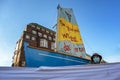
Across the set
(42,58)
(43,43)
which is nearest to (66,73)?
(42,58)

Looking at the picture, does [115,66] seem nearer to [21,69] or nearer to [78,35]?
[21,69]

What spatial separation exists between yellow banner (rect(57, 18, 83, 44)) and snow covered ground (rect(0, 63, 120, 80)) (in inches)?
234

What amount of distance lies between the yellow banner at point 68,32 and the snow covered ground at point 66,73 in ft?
19.5

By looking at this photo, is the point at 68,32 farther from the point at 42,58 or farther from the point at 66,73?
the point at 66,73

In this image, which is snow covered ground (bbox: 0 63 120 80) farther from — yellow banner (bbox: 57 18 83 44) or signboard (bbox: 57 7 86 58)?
yellow banner (bbox: 57 18 83 44)

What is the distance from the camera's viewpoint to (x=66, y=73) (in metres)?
2.57

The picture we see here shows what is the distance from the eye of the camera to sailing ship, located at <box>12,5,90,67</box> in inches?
200

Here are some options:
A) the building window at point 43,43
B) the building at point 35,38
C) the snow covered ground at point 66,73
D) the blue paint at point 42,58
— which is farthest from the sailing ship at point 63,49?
the building window at point 43,43

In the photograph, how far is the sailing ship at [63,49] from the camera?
16.6 ft

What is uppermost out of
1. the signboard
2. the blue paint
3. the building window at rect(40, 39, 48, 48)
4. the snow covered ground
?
the building window at rect(40, 39, 48, 48)

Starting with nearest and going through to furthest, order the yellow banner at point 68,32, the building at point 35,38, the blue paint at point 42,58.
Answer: the blue paint at point 42,58 < the yellow banner at point 68,32 < the building at point 35,38

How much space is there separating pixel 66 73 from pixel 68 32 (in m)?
7.05

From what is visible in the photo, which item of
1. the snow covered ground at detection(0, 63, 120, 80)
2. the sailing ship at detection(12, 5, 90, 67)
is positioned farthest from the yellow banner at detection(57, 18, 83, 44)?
the snow covered ground at detection(0, 63, 120, 80)

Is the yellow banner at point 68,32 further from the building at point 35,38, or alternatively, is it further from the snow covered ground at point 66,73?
the building at point 35,38
